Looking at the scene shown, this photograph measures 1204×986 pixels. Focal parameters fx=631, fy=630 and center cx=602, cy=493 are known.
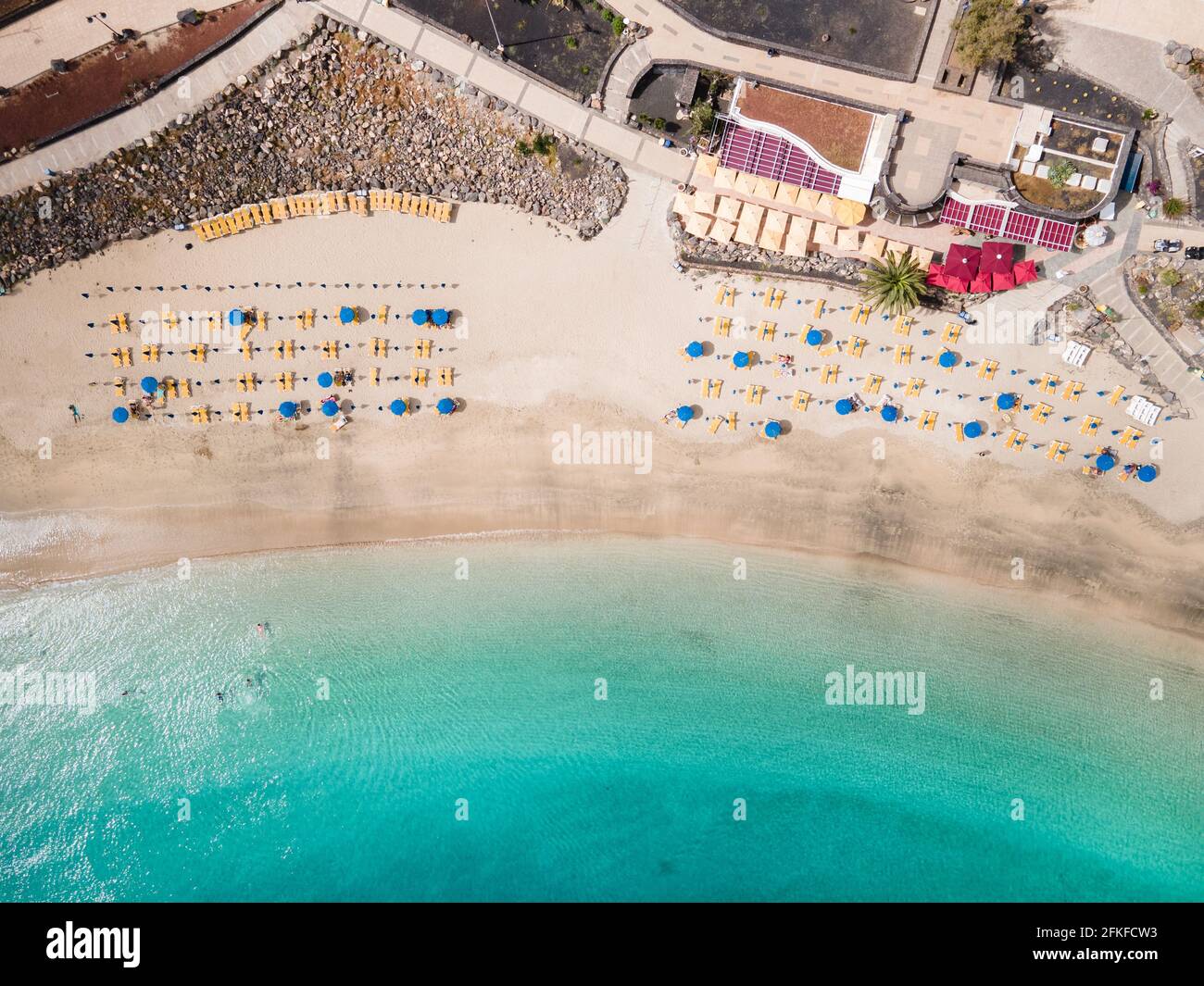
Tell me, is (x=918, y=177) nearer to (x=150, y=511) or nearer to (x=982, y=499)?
(x=982, y=499)

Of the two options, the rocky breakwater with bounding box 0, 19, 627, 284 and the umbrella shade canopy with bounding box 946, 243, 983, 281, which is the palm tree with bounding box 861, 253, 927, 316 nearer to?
the umbrella shade canopy with bounding box 946, 243, 983, 281

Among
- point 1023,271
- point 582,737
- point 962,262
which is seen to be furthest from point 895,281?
point 582,737

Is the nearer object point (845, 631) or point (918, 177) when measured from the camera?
point (918, 177)

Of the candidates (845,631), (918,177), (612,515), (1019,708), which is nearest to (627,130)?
(918,177)

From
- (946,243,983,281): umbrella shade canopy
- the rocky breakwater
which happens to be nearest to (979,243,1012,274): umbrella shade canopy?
(946,243,983,281): umbrella shade canopy

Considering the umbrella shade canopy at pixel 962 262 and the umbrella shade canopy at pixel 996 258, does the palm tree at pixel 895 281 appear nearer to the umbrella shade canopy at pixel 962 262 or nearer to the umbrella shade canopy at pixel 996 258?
the umbrella shade canopy at pixel 962 262

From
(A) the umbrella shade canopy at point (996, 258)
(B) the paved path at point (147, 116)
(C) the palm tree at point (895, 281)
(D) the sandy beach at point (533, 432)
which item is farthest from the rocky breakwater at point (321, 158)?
(A) the umbrella shade canopy at point (996, 258)
